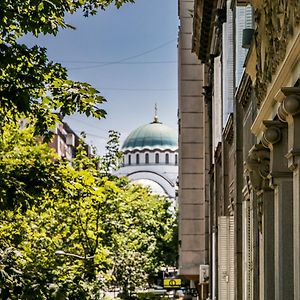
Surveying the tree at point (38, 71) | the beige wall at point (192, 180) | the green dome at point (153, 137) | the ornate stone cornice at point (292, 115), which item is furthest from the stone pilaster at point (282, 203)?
the green dome at point (153, 137)

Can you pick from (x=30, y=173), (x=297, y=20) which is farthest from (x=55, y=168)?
(x=297, y=20)

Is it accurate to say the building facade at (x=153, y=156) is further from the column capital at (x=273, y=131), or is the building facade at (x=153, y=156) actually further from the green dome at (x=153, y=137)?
the column capital at (x=273, y=131)

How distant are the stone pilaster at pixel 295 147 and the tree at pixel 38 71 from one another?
4.40 metres

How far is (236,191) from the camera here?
1858 centimetres

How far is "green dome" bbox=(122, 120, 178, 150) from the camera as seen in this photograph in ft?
616

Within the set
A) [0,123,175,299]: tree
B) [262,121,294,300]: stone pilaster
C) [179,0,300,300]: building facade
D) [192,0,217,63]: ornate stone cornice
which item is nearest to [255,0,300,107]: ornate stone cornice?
[179,0,300,300]: building facade

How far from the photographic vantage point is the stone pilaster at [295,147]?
31.8 ft

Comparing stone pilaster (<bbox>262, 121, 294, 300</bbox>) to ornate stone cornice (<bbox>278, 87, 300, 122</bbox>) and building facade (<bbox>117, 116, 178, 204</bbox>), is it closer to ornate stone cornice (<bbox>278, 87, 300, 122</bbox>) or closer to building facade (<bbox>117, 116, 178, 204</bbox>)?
ornate stone cornice (<bbox>278, 87, 300, 122</bbox>)

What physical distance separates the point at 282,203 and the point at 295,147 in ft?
4.77

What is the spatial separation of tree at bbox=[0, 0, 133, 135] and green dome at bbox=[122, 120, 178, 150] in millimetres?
169867

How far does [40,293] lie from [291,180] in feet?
19.6

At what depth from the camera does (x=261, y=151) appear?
1292 cm

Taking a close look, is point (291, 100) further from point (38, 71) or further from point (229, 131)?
point (229, 131)

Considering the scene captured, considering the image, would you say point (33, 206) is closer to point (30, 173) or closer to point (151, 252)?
point (30, 173)
